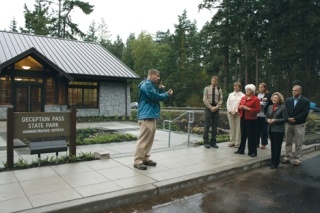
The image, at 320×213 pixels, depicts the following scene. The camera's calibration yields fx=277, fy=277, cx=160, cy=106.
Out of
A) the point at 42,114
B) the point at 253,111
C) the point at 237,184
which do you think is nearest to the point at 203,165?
the point at 237,184

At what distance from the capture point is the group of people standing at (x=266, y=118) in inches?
268

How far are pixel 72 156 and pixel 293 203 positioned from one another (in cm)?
470

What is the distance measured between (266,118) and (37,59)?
15.2 m

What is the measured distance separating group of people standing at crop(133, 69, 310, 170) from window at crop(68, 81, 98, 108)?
13548 millimetres

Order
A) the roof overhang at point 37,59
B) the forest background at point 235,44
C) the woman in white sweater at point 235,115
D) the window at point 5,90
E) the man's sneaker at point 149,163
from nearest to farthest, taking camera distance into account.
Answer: the man's sneaker at point 149,163
the woman in white sweater at point 235,115
the roof overhang at point 37,59
the window at point 5,90
the forest background at point 235,44

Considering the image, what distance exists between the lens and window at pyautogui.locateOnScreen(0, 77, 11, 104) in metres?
17.2

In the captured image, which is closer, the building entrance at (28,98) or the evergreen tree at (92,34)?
the building entrance at (28,98)

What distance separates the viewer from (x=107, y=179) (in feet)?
17.1

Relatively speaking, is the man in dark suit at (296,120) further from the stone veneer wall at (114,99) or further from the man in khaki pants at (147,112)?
the stone veneer wall at (114,99)

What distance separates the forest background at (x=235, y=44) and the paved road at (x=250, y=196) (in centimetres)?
2568

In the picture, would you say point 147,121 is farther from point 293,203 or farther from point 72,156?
point 293,203

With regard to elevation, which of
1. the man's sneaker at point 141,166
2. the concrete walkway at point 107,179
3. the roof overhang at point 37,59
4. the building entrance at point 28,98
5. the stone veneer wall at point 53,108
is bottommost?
the concrete walkway at point 107,179

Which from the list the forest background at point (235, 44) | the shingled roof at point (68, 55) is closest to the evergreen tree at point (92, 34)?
the forest background at point (235, 44)

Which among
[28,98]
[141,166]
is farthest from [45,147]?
[28,98]
